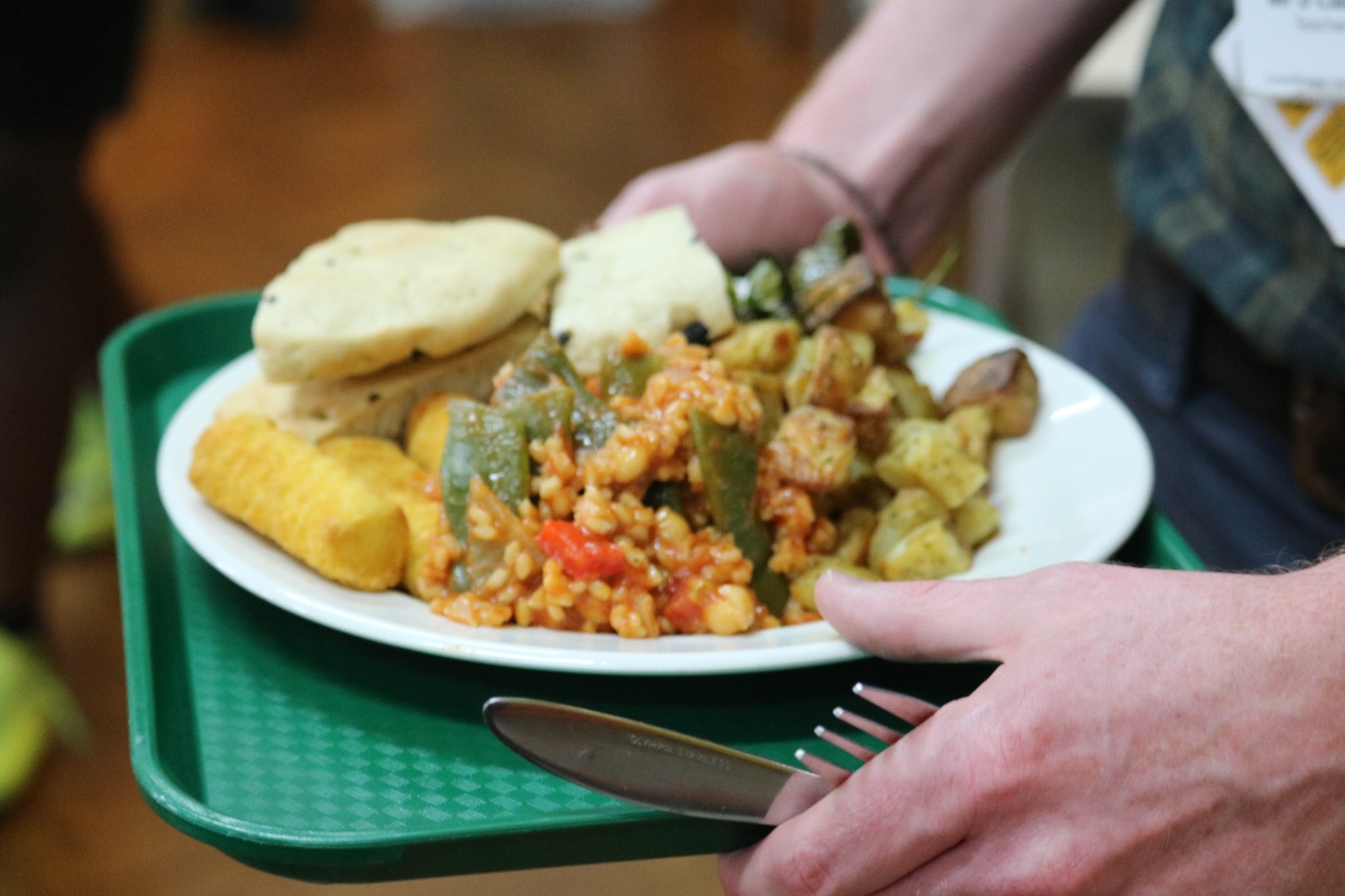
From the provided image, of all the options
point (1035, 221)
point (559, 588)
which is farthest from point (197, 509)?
point (1035, 221)

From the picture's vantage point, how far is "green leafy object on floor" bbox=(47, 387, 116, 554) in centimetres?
284

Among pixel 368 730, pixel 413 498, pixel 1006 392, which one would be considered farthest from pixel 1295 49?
pixel 368 730

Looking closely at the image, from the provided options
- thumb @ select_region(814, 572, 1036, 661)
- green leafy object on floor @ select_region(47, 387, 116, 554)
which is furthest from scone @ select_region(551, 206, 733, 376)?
green leafy object on floor @ select_region(47, 387, 116, 554)

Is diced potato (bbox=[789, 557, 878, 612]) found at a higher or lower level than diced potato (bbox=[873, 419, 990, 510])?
lower

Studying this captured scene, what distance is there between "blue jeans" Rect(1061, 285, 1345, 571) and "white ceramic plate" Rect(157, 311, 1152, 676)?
0.25 m

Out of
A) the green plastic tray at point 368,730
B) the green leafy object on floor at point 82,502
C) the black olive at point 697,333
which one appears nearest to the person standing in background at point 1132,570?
the green plastic tray at point 368,730

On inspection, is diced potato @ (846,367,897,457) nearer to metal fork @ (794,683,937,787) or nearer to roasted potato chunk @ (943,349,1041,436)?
roasted potato chunk @ (943,349,1041,436)

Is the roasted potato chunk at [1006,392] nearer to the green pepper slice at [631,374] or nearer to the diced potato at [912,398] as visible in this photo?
the diced potato at [912,398]

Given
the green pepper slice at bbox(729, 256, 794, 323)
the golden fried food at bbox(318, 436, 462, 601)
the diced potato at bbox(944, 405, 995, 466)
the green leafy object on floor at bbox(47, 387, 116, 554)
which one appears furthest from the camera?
the green leafy object on floor at bbox(47, 387, 116, 554)

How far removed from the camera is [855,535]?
120 centimetres

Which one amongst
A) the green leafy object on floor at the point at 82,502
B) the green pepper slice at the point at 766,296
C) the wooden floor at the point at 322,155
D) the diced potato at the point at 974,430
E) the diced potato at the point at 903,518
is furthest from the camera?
the green leafy object on floor at the point at 82,502

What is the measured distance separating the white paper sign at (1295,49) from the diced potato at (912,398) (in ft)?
1.57

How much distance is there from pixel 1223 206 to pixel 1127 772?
34.7 inches

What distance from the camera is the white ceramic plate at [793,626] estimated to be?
935 mm
